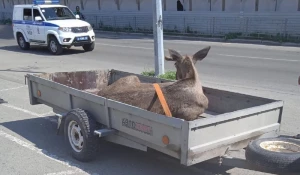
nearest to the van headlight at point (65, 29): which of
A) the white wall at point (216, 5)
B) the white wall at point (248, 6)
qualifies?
the white wall at point (248, 6)

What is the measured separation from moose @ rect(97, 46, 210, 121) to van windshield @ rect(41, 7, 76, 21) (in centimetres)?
1355

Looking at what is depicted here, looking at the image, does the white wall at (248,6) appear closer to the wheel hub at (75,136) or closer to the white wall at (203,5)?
the white wall at (203,5)

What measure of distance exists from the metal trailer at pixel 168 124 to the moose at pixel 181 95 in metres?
0.36

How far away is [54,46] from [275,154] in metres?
15.1

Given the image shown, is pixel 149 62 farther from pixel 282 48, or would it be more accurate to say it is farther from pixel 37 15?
pixel 282 48

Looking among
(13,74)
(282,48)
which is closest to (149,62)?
(13,74)

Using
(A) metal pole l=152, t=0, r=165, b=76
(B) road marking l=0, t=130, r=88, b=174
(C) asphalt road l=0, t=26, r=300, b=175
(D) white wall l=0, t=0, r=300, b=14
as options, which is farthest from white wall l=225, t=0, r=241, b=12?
(B) road marking l=0, t=130, r=88, b=174

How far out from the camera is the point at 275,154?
3.82 metres

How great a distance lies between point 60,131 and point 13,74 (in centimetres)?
743

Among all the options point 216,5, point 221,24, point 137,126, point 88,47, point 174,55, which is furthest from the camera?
point 216,5

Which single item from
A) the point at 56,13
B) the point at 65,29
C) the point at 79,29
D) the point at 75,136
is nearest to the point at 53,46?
the point at 65,29

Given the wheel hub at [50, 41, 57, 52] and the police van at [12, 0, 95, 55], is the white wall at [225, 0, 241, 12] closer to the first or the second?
the police van at [12, 0, 95, 55]

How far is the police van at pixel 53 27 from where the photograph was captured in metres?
17.2

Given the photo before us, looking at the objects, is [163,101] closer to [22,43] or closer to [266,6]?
[22,43]
